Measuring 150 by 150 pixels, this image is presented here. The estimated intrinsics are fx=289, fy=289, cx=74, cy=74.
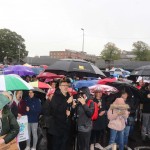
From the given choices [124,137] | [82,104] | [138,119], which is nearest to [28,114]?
[82,104]

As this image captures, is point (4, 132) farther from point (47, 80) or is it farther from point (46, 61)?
point (46, 61)

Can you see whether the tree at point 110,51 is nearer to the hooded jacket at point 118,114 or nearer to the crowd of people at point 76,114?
the crowd of people at point 76,114

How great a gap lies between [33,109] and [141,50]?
92216mm

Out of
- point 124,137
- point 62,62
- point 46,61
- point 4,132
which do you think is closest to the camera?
point 4,132

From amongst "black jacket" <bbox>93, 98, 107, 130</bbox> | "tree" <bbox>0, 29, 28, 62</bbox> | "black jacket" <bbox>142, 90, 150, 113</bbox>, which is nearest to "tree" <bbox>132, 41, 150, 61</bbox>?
"tree" <bbox>0, 29, 28, 62</bbox>

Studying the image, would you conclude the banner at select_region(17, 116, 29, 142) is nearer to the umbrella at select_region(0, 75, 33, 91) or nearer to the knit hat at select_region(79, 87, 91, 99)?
the umbrella at select_region(0, 75, 33, 91)

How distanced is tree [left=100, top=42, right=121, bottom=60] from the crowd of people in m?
85.4

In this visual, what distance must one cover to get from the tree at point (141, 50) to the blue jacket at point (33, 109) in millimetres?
89800

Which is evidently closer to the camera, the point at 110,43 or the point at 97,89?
the point at 97,89

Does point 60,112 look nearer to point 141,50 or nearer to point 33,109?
point 33,109

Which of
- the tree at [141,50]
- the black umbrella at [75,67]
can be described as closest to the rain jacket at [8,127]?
the black umbrella at [75,67]

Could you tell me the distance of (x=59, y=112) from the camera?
596 cm

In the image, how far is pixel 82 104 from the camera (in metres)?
6.25

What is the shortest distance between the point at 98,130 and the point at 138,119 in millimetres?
3643
